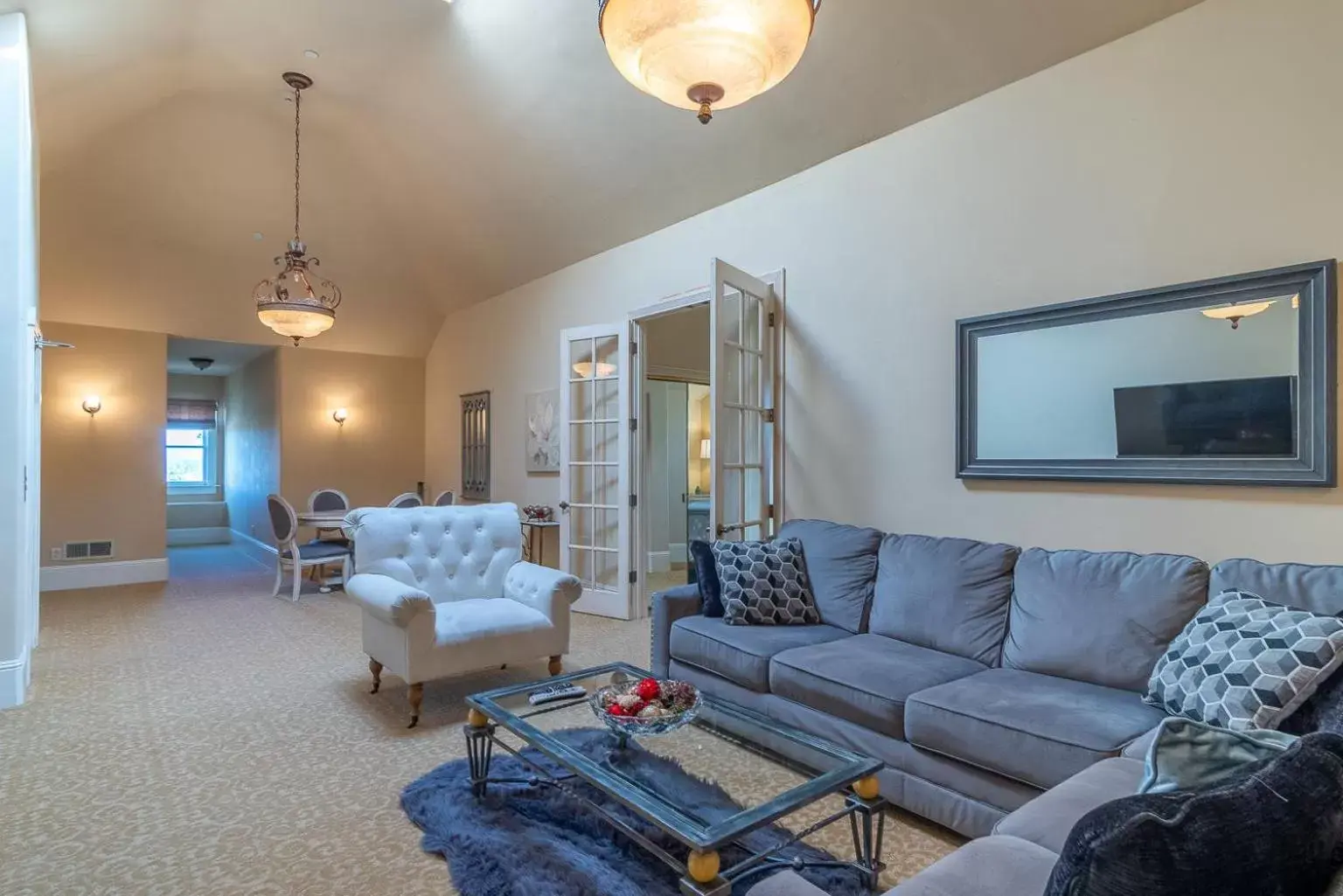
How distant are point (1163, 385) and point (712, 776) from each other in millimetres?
2329

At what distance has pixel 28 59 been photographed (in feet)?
12.0

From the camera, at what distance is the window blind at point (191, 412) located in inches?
428

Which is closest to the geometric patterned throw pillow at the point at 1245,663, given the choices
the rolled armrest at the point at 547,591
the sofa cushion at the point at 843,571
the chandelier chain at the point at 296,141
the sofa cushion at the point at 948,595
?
the sofa cushion at the point at 948,595

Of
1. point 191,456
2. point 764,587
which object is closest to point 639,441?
point 764,587

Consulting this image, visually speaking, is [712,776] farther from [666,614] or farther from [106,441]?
[106,441]

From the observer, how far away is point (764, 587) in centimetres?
335

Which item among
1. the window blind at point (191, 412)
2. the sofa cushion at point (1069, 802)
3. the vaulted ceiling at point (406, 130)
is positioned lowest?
the sofa cushion at point (1069, 802)

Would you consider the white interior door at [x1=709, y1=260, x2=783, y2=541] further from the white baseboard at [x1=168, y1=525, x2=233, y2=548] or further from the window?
the window

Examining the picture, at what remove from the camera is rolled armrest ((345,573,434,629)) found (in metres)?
3.15

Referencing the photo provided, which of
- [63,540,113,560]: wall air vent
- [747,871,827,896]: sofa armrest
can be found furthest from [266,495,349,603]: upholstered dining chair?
[747,871,827,896]: sofa armrest

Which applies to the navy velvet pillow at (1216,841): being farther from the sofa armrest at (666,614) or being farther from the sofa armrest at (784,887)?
the sofa armrest at (666,614)

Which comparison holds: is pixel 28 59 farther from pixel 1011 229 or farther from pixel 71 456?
pixel 1011 229

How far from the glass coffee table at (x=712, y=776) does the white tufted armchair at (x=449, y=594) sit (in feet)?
2.51

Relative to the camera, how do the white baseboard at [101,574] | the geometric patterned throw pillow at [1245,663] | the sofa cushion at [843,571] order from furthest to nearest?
the white baseboard at [101,574], the sofa cushion at [843,571], the geometric patterned throw pillow at [1245,663]
